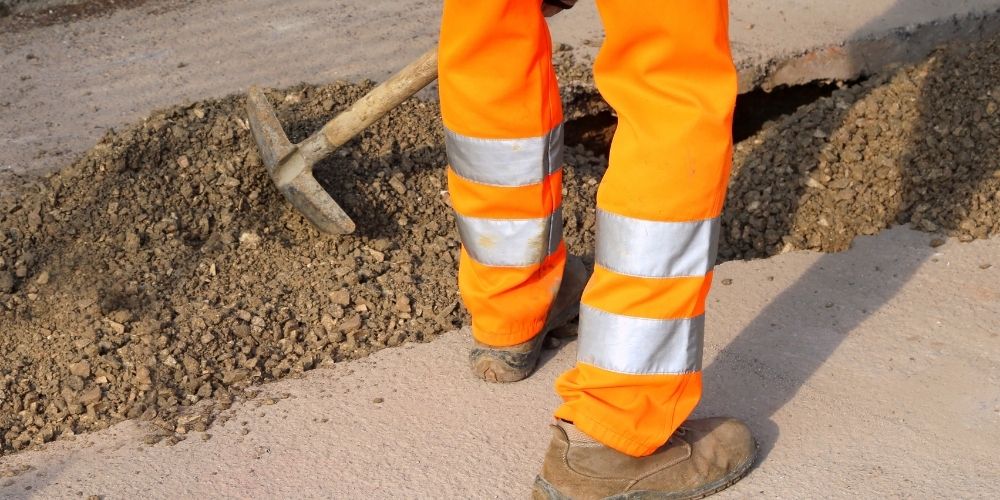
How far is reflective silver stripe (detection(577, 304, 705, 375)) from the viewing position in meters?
2.30

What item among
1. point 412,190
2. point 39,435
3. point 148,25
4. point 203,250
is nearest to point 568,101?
point 412,190

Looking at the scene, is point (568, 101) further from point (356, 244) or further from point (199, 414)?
point (199, 414)

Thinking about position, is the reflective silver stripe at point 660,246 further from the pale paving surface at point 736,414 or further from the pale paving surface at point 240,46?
the pale paving surface at point 240,46

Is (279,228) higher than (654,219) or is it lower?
lower

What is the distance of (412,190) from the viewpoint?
3.90 m

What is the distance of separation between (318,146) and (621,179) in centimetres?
157

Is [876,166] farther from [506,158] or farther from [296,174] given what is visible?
[296,174]

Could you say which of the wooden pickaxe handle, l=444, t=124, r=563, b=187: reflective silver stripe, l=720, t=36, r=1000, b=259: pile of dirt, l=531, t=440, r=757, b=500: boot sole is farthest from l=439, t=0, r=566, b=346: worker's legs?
l=720, t=36, r=1000, b=259: pile of dirt

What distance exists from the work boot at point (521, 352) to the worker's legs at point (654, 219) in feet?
1.65

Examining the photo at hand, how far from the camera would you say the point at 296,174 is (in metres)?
3.60

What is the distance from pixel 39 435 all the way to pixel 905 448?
2138 mm

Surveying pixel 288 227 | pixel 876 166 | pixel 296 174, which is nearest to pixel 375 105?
pixel 296 174

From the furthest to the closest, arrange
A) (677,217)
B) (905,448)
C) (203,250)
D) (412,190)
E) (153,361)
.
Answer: (412,190) < (203,250) < (153,361) < (905,448) < (677,217)

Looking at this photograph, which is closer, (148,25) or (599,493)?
(599,493)
